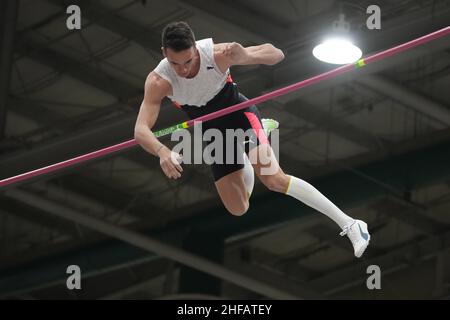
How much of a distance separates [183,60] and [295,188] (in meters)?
1.48

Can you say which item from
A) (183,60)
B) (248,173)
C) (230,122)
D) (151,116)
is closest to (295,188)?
(248,173)

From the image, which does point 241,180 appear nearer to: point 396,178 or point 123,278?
point 396,178

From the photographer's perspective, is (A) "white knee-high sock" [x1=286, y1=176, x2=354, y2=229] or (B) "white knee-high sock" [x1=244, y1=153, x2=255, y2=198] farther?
(B) "white knee-high sock" [x1=244, y1=153, x2=255, y2=198]

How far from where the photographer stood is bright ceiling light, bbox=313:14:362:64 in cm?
1273

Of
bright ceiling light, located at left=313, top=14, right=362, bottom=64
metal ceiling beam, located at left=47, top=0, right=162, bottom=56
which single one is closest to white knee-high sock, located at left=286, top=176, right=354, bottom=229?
bright ceiling light, located at left=313, top=14, right=362, bottom=64

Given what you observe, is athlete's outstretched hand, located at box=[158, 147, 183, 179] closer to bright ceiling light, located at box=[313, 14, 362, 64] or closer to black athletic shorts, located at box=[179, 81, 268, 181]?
black athletic shorts, located at box=[179, 81, 268, 181]

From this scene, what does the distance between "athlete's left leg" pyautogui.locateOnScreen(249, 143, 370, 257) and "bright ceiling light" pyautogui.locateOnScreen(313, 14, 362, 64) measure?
134 inches

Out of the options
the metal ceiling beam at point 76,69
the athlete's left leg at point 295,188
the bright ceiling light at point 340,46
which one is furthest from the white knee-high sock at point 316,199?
the metal ceiling beam at point 76,69

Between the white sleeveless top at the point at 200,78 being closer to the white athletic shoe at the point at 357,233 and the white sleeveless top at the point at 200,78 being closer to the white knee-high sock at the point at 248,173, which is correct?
the white knee-high sock at the point at 248,173

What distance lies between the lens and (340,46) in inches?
503

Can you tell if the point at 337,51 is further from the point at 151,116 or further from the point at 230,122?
the point at 151,116

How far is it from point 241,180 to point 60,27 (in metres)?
6.83

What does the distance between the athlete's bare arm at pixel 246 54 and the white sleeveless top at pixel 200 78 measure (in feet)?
0.24
